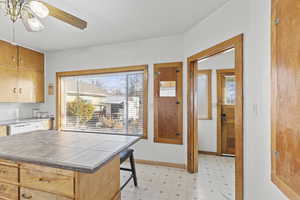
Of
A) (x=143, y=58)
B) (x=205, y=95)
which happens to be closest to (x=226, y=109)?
(x=205, y=95)

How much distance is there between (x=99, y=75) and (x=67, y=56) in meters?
1.01

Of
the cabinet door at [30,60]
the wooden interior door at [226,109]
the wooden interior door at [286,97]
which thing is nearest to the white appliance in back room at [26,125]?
the cabinet door at [30,60]

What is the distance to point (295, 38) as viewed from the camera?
874 mm

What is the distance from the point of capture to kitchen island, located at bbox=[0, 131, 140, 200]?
1.12 meters

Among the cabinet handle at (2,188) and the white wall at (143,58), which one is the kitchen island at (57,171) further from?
the white wall at (143,58)

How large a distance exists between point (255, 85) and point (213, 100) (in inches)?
91.3

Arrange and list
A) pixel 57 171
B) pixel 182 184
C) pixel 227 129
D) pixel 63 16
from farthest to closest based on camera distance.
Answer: pixel 227 129, pixel 182 184, pixel 63 16, pixel 57 171

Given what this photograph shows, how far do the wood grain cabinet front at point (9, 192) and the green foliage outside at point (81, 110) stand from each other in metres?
2.47

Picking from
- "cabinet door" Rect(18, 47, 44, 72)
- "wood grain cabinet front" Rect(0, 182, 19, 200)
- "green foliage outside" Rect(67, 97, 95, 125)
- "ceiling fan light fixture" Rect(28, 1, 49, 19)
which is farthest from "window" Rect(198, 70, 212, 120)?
"cabinet door" Rect(18, 47, 44, 72)

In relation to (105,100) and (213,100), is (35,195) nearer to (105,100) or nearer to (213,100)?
(105,100)

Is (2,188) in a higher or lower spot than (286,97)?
lower

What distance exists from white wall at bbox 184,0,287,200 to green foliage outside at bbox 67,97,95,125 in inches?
123

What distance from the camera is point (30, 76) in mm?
3754

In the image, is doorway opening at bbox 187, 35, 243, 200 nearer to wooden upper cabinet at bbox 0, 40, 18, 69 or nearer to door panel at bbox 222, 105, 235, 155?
door panel at bbox 222, 105, 235, 155
